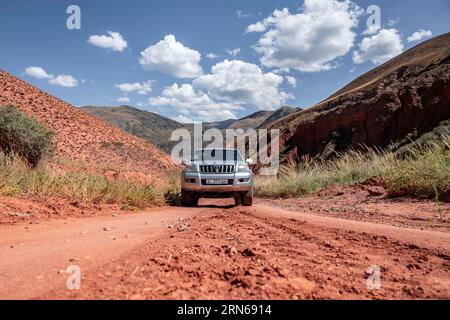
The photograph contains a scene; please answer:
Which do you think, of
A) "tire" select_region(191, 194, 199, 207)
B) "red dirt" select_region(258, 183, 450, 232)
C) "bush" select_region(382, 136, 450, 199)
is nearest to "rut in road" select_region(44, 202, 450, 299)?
"red dirt" select_region(258, 183, 450, 232)

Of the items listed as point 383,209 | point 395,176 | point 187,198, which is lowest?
point 383,209

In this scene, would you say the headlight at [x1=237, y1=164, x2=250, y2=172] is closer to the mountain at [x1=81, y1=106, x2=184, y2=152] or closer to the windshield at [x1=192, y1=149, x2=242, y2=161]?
the windshield at [x1=192, y1=149, x2=242, y2=161]

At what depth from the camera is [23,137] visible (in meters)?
14.5

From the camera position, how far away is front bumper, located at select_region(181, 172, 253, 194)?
10180 mm

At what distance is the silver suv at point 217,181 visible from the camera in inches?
402

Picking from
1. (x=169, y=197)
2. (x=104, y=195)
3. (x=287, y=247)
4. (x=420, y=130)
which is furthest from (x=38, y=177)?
(x=420, y=130)

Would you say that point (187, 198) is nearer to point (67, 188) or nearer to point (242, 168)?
point (242, 168)

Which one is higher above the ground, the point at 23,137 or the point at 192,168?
the point at 23,137

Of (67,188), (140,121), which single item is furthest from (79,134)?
(140,121)

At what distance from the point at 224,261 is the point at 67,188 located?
594cm

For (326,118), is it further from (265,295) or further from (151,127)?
(151,127)

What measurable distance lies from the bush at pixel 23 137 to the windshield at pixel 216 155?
7005 mm

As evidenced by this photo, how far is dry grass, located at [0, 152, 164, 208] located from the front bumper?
1108 millimetres

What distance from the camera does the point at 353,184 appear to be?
1251cm
